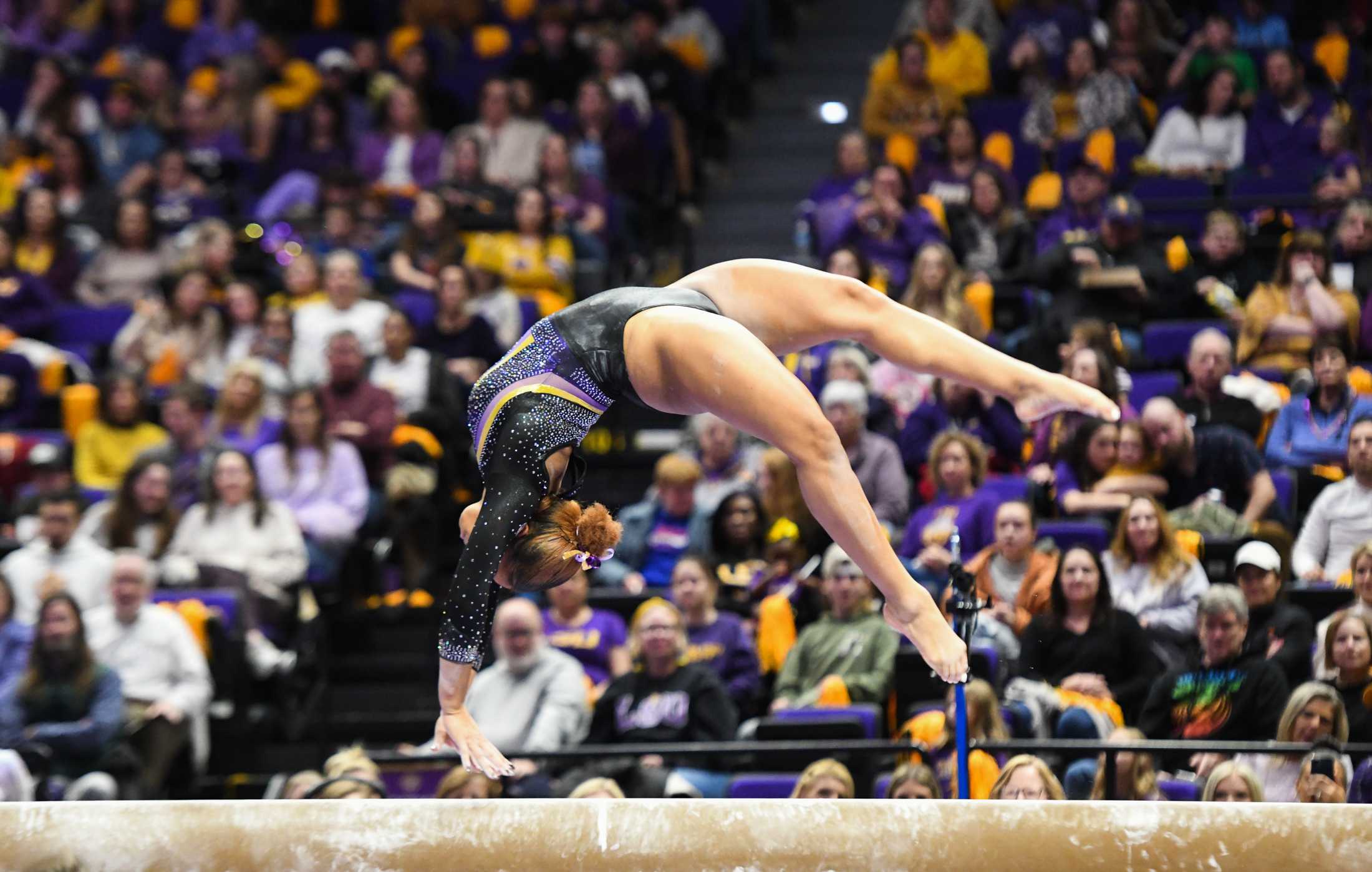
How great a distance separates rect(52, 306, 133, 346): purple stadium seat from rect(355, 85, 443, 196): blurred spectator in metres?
1.61

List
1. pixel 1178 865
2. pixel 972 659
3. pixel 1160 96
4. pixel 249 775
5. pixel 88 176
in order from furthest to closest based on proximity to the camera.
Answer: pixel 88 176 < pixel 1160 96 < pixel 249 775 < pixel 972 659 < pixel 1178 865

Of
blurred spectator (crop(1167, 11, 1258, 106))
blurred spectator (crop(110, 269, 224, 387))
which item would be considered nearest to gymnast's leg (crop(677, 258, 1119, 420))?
blurred spectator (crop(110, 269, 224, 387))

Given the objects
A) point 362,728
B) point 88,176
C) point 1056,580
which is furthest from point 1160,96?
point 88,176

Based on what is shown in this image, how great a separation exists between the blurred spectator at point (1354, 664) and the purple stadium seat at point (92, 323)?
21.4 feet

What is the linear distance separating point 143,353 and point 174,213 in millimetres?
1465

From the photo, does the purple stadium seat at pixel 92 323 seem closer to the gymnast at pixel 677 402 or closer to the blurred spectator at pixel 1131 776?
the gymnast at pixel 677 402

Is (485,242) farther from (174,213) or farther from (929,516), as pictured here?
(929,516)

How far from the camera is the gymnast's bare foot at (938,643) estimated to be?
4.24 m

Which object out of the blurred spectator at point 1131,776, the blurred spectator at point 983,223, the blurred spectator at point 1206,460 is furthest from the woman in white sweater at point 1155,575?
the blurred spectator at point 983,223

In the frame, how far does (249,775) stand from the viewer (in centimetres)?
719

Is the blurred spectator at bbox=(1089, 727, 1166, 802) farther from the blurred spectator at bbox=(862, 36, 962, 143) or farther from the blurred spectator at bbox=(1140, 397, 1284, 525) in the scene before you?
the blurred spectator at bbox=(862, 36, 962, 143)

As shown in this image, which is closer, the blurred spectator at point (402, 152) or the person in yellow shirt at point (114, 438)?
the person in yellow shirt at point (114, 438)

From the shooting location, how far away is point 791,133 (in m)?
11.5

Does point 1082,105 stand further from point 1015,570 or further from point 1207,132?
point 1015,570
